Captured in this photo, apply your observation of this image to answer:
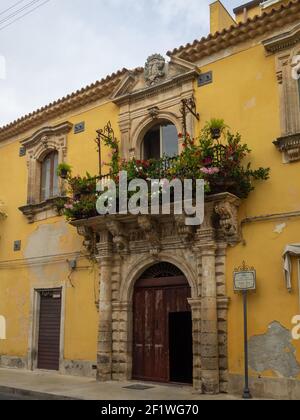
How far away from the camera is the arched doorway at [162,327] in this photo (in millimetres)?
10680

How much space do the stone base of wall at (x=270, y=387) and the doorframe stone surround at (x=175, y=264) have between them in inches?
9.3

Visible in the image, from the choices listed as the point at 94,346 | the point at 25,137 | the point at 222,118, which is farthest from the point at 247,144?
the point at 25,137

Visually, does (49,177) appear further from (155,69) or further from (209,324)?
(209,324)

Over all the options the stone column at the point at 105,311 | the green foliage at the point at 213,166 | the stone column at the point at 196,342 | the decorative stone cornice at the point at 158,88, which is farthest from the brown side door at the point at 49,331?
the decorative stone cornice at the point at 158,88

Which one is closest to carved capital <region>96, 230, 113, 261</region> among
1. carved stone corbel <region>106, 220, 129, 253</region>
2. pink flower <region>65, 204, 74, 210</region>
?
carved stone corbel <region>106, 220, 129, 253</region>

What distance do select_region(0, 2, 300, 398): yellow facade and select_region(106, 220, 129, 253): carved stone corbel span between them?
1141 millimetres

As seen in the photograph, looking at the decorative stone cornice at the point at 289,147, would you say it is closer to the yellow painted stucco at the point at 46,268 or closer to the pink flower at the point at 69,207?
the yellow painted stucco at the point at 46,268

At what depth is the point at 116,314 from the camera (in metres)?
11.5

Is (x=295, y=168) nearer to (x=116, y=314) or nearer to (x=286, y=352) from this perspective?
(x=286, y=352)

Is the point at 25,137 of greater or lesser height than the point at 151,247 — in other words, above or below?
above

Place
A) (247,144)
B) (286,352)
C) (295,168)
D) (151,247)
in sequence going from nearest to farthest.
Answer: (286,352) → (295,168) → (247,144) → (151,247)

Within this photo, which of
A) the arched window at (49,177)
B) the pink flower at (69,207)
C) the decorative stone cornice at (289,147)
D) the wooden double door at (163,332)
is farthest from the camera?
the arched window at (49,177)

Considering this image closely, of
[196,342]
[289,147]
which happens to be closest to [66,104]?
[289,147]
